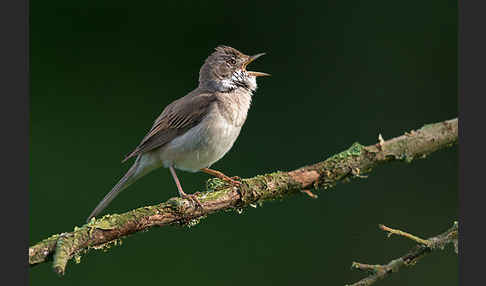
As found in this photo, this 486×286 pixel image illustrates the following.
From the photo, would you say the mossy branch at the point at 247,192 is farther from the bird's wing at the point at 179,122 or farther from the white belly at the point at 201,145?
the bird's wing at the point at 179,122

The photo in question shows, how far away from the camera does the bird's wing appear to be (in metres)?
3.31

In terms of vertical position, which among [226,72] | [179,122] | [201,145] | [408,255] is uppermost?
[226,72]

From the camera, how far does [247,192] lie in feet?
9.78

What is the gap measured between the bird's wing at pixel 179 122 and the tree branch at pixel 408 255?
4.51 feet

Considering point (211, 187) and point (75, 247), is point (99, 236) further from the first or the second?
point (211, 187)

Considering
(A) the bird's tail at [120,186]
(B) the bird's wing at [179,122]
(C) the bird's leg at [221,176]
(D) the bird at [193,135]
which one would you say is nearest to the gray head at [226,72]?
(D) the bird at [193,135]

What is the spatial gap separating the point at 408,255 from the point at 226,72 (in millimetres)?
1702

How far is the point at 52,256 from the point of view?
2.19m

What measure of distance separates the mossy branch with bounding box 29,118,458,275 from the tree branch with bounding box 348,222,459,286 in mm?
779

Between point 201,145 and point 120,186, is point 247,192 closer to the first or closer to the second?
point 201,145

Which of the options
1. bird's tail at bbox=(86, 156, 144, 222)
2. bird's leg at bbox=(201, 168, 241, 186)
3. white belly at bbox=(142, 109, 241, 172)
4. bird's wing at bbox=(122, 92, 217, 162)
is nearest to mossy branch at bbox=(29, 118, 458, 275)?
bird's leg at bbox=(201, 168, 241, 186)

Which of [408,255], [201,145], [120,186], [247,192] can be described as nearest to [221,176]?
[201,145]

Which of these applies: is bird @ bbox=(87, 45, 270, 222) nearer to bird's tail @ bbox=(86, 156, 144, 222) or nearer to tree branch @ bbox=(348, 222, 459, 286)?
bird's tail @ bbox=(86, 156, 144, 222)

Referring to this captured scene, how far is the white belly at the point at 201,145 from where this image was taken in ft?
10.7
